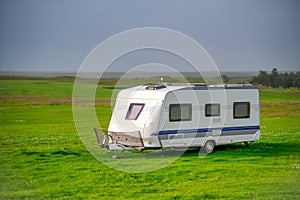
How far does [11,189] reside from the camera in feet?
33.1

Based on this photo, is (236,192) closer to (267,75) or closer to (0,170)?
(0,170)

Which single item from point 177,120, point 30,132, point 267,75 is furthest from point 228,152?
point 267,75

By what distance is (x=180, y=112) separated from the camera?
13609 mm

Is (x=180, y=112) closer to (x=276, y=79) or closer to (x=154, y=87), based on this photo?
(x=154, y=87)

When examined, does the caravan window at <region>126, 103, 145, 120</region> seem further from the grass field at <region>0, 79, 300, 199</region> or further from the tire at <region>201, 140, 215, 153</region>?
the tire at <region>201, 140, 215, 153</region>

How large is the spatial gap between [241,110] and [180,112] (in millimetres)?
2313

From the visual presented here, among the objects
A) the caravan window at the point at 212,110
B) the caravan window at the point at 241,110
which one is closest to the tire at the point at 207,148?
the caravan window at the point at 212,110

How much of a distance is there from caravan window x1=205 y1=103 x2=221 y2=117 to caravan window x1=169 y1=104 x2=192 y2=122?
622 millimetres

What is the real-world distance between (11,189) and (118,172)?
2.62 metres

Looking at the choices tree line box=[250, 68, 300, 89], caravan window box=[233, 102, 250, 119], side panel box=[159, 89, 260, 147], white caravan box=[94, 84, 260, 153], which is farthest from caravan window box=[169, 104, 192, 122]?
tree line box=[250, 68, 300, 89]

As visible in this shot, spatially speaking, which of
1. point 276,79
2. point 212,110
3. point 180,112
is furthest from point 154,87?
point 276,79

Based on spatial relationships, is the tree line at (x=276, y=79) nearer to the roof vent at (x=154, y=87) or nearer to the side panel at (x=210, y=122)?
the side panel at (x=210, y=122)

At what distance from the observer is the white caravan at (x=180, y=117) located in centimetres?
1327

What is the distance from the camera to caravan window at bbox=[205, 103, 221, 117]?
14148 mm
